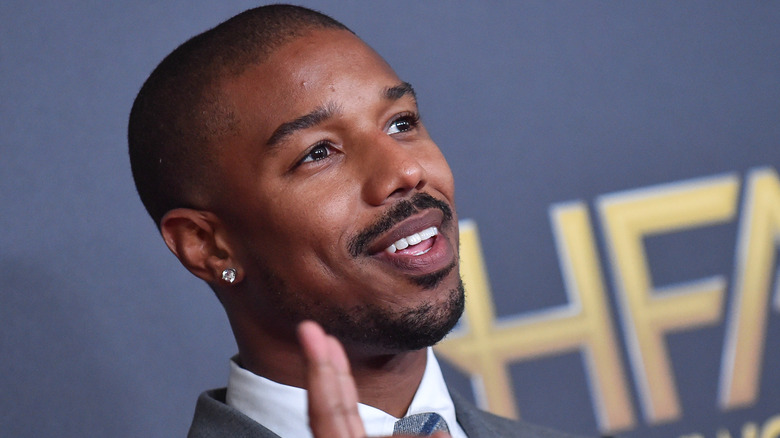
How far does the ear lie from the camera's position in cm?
123

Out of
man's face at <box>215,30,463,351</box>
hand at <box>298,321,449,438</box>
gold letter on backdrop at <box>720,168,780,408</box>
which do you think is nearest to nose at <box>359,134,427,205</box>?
man's face at <box>215,30,463,351</box>

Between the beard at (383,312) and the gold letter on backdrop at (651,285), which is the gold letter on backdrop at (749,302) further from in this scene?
the beard at (383,312)

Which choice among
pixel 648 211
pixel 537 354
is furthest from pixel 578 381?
pixel 648 211

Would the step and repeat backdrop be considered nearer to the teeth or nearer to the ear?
the ear

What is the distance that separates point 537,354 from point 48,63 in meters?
1.00

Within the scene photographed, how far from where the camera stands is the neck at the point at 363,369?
1206mm

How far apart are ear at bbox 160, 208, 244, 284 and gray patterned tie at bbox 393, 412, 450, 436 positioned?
289 mm

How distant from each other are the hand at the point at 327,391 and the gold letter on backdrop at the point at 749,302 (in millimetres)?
1341

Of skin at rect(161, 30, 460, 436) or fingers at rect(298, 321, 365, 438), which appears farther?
skin at rect(161, 30, 460, 436)

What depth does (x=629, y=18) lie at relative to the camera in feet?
6.24

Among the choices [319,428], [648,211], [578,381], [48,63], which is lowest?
[319,428]

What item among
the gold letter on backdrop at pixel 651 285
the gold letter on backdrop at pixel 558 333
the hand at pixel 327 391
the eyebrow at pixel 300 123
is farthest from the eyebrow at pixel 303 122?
the gold letter on backdrop at pixel 651 285

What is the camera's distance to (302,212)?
45.5 inches

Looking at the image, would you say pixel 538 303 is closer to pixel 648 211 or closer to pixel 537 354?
pixel 537 354
